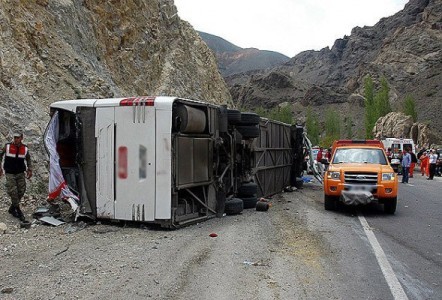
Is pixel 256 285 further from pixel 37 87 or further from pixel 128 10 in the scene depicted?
pixel 128 10

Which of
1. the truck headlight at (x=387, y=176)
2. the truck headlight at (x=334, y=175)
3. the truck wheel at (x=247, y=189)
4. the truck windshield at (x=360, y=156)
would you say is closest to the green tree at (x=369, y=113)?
the truck windshield at (x=360, y=156)

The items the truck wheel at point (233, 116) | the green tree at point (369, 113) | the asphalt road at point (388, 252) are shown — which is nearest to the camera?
the asphalt road at point (388, 252)

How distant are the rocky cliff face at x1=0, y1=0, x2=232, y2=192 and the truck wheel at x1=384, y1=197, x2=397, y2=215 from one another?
29.2 feet

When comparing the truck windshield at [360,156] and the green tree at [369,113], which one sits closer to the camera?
the truck windshield at [360,156]

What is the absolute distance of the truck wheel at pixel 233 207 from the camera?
1093 cm

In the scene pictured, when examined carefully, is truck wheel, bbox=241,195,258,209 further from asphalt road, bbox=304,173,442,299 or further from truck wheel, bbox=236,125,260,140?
asphalt road, bbox=304,173,442,299

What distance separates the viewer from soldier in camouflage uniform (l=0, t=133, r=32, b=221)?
9375 millimetres

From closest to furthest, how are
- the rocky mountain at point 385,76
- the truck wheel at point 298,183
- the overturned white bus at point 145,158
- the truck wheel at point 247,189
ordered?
the overturned white bus at point 145,158 < the truck wheel at point 247,189 < the truck wheel at point 298,183 < the rocky mountain at point 385,76

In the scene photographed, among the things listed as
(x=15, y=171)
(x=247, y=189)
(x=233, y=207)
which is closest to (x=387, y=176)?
(x=247, y=189)

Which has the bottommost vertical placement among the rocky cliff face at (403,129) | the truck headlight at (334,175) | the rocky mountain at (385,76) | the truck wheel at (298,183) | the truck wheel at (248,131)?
the truck wheel at (298,183)

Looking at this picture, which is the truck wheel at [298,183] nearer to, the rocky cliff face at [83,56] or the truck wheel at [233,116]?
the truck wheel at [233,116]

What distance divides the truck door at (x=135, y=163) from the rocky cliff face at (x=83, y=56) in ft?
12.7

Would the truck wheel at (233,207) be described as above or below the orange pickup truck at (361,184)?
below

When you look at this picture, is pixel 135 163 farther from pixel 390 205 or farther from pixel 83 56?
pixel 83 56
